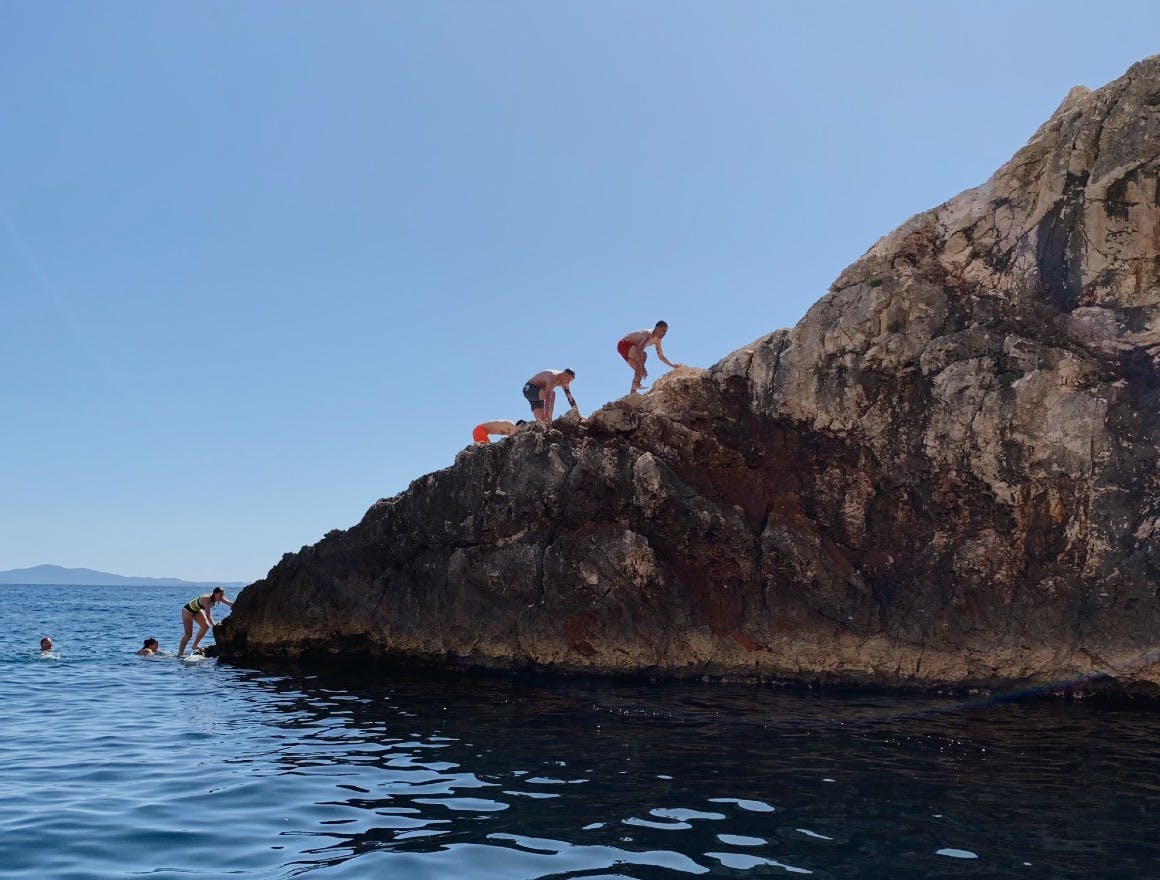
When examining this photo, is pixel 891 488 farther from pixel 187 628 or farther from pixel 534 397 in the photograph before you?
pixel 187 628

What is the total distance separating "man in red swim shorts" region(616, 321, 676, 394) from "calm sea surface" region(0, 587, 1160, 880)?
7840 millimetres

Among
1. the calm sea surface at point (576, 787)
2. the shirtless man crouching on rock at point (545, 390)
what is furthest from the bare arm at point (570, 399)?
the calm sea surface at point (576, 787)

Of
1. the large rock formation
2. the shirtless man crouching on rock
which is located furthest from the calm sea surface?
the shirtless man crouching on rock

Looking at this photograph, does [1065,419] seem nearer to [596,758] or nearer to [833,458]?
[833,458]

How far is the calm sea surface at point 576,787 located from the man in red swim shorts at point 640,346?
784 centimetres

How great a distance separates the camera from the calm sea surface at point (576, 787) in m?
6.89

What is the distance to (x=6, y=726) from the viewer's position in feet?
43.0

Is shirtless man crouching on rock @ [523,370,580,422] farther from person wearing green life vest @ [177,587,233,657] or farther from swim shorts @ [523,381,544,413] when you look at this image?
person wearing green life vest @ [177,587,233,657]

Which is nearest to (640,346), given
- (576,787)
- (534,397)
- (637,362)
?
(637,362)

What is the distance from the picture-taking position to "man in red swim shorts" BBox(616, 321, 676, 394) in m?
20.8

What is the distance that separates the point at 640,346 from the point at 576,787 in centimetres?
1318

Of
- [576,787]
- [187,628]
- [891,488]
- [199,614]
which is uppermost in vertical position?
[891,488]

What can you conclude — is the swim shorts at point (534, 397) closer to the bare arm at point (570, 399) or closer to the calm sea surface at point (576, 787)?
the bare arm at point (570, 399)

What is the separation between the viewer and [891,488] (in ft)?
55.6
